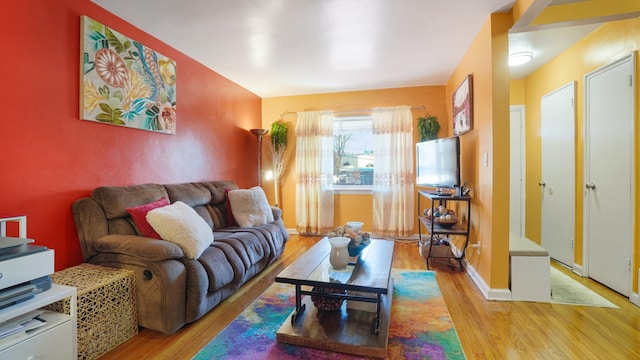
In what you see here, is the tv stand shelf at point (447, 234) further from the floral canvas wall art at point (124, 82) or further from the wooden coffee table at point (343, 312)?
the floral canvas wall art at point (124, 82)

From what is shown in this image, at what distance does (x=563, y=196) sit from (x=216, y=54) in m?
4.16

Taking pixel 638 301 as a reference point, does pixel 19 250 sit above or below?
above

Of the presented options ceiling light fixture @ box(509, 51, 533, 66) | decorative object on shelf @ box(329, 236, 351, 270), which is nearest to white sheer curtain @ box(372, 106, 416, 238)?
ceiling light fixture @ box(509, 51, 533, 66)

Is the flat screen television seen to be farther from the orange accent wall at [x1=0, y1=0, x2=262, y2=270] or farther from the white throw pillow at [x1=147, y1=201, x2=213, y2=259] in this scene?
the orange accent wall at [x1=0, y1=0, x2=262, y2=270]

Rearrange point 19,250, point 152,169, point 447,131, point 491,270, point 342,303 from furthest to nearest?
1. point 447,131
2. point 152,169
3. point 491,270
4. point 342,303
5. point 19,250

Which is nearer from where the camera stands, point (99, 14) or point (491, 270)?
point (99, 14)

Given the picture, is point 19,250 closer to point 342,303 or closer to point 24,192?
point 24,192

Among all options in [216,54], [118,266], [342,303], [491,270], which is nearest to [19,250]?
[118,266]

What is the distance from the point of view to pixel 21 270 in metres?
1.34

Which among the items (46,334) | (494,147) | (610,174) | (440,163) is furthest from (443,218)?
(46,334)

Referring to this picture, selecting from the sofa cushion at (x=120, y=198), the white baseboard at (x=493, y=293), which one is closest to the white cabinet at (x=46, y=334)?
the sofa cushion at (x=120, y=198)

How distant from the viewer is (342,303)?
2.12 meters

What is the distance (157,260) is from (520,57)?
3970mm

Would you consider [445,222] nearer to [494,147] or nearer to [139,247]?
[494,147]
